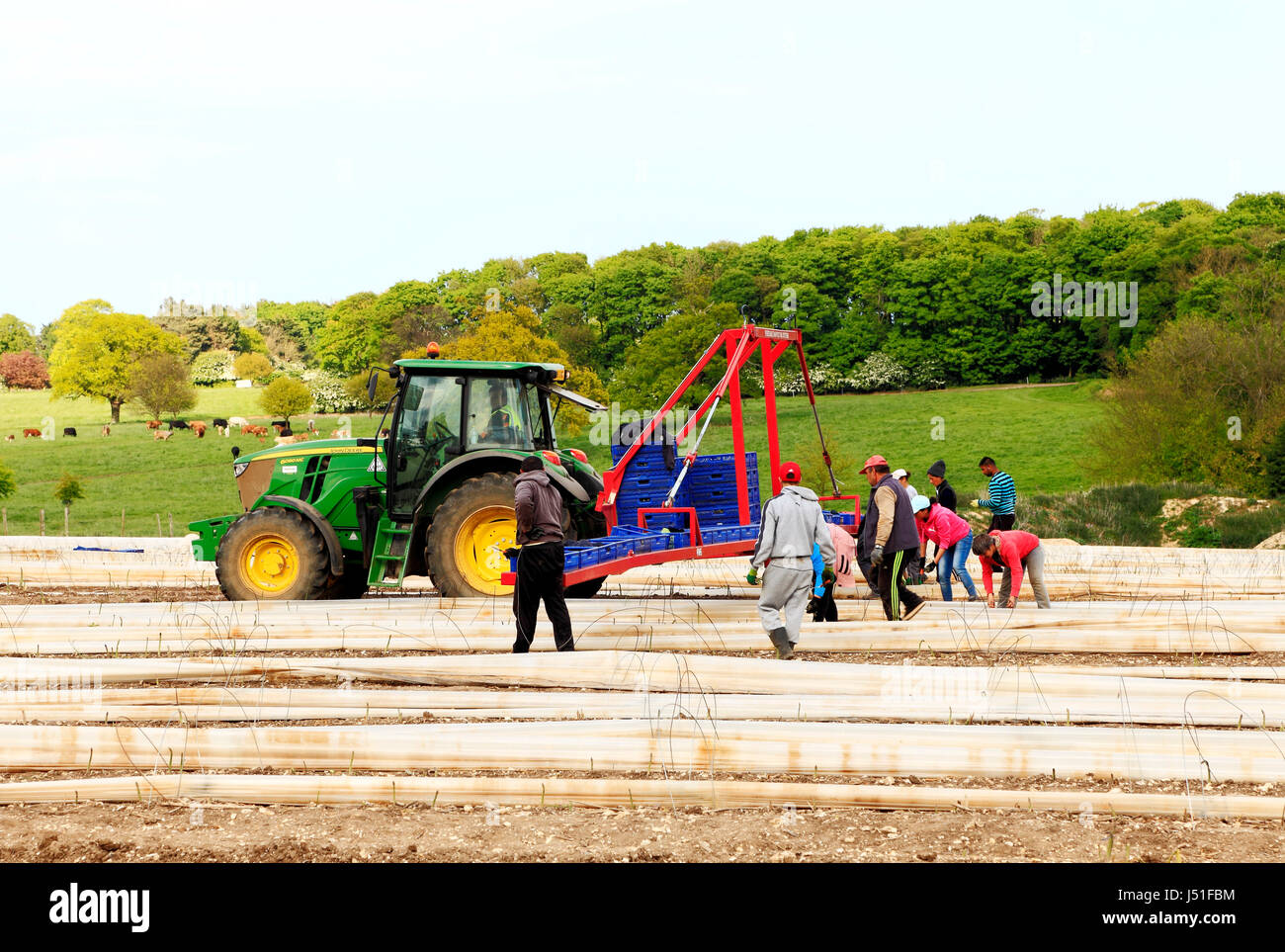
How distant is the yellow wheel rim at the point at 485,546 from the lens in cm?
976

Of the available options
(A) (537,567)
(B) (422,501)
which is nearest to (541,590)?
(A) (537,567)

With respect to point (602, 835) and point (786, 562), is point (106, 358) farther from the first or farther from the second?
point (602, 835)

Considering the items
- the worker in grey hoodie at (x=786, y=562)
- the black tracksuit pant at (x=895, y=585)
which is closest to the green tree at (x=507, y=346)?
the black tracksuit pant at (x=895, y=585)

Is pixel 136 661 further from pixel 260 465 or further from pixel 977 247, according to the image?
pixel 977 247

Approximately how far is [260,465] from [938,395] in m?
53.7

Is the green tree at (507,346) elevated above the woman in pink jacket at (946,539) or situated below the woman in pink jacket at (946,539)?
above

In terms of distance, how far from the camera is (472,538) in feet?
32.2

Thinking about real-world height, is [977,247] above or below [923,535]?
above

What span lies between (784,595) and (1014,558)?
2.95 m

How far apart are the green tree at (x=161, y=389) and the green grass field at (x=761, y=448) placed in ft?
5.48

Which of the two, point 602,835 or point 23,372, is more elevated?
point 23,372

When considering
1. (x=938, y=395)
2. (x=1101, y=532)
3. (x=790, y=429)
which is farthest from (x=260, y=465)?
(x=938, y=395)

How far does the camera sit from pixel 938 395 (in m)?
61.0

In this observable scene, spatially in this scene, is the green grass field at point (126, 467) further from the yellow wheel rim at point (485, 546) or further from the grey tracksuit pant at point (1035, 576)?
the grey tracksuit pant at point (1035, 576)
